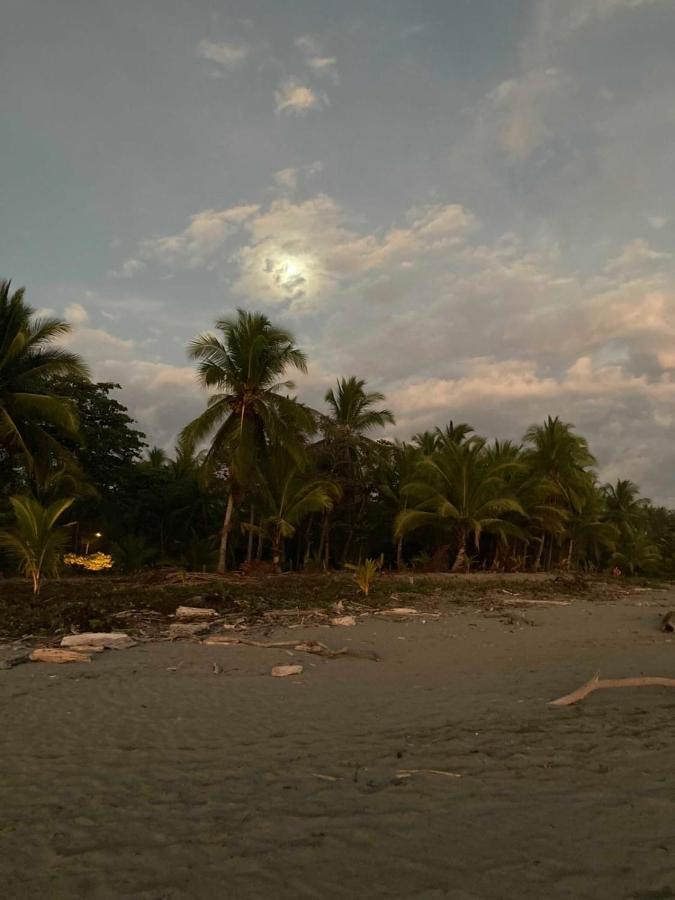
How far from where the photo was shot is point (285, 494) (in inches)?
Answer: 851

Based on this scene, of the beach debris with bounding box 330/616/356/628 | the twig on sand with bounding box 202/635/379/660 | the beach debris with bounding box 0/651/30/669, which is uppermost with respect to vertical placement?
the twig on sand with bounding box 202/635/379/660

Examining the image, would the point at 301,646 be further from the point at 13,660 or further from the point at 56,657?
the point at 13,660

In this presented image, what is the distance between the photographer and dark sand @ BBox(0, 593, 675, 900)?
95.0 inches

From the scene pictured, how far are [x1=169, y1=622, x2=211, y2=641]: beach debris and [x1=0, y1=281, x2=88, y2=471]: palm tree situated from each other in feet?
31.5

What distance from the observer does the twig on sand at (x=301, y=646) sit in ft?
24.8

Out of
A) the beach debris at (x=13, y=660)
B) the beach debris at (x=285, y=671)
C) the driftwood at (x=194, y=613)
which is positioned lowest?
the driftwood at (x=194, y=613)

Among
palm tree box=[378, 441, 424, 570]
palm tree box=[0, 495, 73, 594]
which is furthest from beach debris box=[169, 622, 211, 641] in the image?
palm tree box=[378, 441, 424, 570]

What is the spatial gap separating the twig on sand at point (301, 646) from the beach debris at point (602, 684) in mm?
2868

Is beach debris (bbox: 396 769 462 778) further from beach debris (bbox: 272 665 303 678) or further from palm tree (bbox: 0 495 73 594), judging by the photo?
palm tree (bbox: 0 495 73 594)

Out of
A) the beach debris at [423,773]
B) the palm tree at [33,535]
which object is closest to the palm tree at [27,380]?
the palm tree at [33,535]

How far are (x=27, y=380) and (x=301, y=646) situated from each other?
1429cm

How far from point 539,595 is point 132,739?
15.0 metres

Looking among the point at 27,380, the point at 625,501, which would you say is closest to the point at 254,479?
the point at 27,380

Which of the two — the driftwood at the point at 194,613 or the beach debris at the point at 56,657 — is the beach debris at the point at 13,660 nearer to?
the beach debris at the point at 56,657
